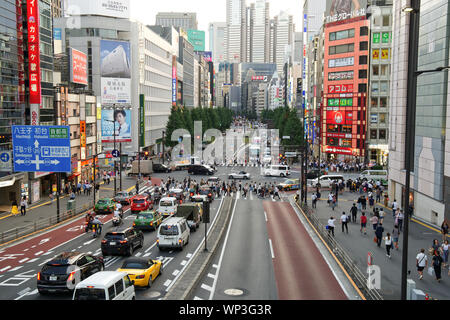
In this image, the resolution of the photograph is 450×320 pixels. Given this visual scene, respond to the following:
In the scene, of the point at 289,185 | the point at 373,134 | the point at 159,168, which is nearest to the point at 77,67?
the point at 159,168

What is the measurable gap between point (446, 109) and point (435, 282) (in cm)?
1736

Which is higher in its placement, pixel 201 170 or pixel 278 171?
pixel 278 171

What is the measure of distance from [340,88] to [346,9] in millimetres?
15618

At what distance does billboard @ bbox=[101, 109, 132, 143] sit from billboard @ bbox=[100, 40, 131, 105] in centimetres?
221

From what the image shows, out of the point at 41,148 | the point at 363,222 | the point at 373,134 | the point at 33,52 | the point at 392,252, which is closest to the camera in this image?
the point at 392,252

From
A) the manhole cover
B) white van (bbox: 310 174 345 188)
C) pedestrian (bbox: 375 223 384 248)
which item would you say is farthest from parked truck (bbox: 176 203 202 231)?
white van (bbox: 310 174 345 188)

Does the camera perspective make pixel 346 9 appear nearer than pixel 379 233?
No

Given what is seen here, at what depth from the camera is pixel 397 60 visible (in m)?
45.8

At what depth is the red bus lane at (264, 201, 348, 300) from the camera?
1942 centimetres

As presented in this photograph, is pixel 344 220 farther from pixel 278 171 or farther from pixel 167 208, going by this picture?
pixel 278 171

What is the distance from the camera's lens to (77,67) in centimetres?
6259

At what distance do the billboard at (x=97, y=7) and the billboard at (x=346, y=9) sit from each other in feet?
139
